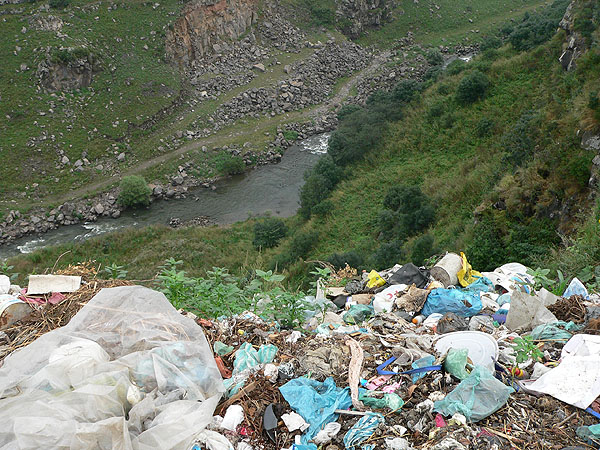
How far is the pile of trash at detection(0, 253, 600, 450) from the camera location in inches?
103

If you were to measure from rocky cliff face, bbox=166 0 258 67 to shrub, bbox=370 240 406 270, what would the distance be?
2322cm

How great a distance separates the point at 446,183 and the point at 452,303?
1214 centimetres

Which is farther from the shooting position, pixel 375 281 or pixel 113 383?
pixel 375 281

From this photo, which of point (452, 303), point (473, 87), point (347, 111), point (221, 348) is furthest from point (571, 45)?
point (221, 348)

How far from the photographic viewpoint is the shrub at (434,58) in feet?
108

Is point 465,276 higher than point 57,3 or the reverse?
the reverse

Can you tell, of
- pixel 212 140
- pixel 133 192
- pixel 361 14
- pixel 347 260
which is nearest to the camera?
pixel 347 260

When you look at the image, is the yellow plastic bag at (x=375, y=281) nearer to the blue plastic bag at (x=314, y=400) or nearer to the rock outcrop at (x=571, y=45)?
the blue plastic bag at (x=314, y=400)

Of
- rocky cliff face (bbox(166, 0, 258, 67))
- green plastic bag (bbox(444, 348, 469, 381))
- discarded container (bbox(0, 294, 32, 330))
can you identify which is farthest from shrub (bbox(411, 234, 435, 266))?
rocky cliff face (bbox(166, 0, 258, 67))

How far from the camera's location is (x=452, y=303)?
16.0ft

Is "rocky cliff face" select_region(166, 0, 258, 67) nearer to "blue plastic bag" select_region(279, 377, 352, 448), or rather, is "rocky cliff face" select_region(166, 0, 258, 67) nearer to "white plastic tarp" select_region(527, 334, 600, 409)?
"blue plastic bag" select_region(279, 377, 352, 448)

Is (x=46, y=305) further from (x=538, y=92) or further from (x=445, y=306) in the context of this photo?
(x=538, y=92)

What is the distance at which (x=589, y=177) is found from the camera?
9.34 meters

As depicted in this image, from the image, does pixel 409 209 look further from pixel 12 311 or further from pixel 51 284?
pixel 12 311
